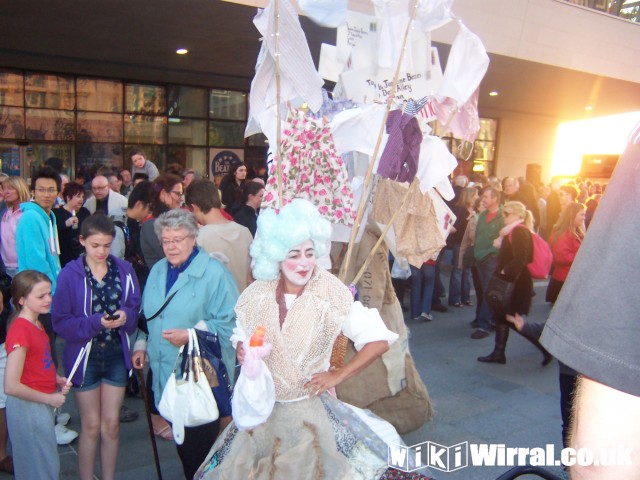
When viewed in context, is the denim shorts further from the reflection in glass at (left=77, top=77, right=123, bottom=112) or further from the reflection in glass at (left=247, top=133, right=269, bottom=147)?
the reflection in glass at (left=247, top=133, right=269, bottom=147)

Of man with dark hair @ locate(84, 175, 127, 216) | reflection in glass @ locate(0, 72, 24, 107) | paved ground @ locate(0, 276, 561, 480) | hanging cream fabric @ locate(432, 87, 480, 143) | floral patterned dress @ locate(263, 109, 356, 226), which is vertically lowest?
paved ground @ locate(0, 276, 561, 480)

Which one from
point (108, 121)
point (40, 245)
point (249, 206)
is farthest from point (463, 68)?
point (108, 121)

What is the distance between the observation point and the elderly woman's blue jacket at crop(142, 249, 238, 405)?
131 inches

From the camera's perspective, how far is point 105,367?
3.43 metres

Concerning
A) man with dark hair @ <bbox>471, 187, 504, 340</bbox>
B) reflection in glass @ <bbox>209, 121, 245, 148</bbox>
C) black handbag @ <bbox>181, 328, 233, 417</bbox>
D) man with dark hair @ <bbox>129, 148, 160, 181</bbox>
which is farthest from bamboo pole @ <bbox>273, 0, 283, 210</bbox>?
reflection in glass @ <bbox>209, 121, 245, 148</bbox>

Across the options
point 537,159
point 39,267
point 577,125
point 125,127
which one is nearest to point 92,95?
point 125,127

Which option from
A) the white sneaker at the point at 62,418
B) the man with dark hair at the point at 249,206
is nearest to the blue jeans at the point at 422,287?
the man with dark hair at the point at 249,206

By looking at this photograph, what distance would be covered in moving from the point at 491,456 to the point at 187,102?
13.5 m

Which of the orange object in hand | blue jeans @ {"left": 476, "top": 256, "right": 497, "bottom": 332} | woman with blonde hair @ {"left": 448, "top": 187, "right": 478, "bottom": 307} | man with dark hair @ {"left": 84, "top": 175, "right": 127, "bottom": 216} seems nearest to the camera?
the orange object in hand

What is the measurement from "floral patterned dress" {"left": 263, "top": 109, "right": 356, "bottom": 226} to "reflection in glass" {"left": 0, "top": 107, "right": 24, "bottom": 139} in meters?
11.5

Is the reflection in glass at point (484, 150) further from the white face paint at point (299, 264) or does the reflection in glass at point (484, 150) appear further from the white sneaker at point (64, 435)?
the white face paint at point (299, 264)

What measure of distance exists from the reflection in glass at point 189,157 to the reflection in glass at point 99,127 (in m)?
1.39

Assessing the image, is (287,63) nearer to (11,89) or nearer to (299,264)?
(299,264)

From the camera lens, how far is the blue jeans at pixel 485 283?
24.4ft
